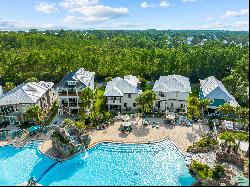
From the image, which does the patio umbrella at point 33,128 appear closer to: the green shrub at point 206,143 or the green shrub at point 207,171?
the green shrub at point 206,143

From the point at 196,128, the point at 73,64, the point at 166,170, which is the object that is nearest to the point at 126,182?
the point at 166,170

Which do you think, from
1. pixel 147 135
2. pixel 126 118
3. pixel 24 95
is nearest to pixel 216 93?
pixel 147 135

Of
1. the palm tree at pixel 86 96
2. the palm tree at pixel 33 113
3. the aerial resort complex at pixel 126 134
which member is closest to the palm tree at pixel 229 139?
the aerial resort complex at pixel 126 134

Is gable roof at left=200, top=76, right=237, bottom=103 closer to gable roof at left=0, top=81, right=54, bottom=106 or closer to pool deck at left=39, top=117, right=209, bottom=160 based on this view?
pool deck at left=39, top=117, right=209, bottom=160

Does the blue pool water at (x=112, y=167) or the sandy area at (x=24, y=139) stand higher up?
the sandy area at (x=24, y=139)

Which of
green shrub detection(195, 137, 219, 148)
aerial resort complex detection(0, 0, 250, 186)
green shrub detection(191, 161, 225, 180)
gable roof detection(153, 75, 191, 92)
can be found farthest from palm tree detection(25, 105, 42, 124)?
green shrub detection(191, 161, 225, 180)

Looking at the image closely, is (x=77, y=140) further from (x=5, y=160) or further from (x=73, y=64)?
(x=73, y=64)
